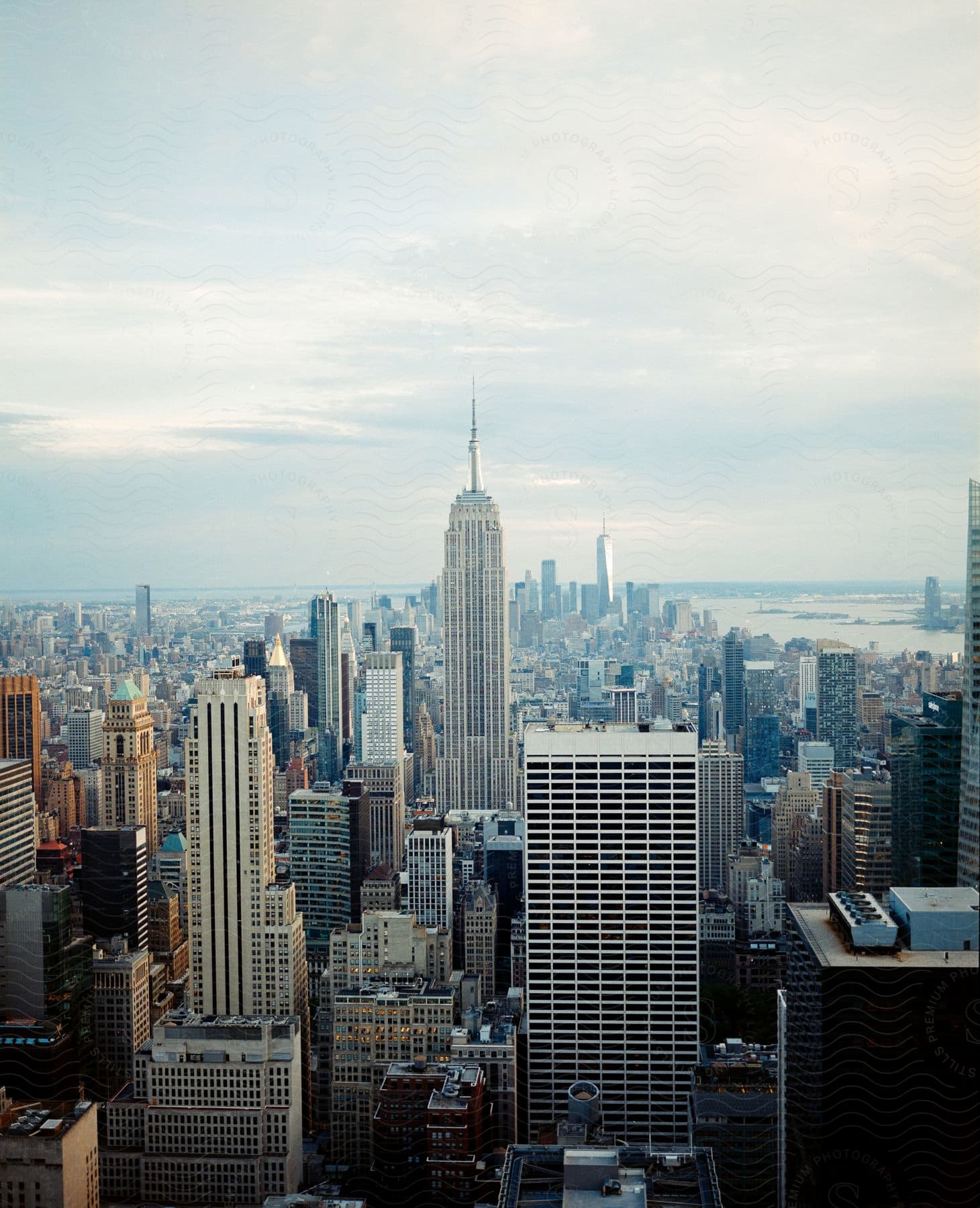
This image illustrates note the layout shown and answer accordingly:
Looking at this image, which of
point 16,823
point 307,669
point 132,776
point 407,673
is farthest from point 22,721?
point 407,673

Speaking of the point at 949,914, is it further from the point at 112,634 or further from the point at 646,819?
the point at 112,634

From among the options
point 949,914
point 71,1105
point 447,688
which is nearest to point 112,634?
point 71,1105

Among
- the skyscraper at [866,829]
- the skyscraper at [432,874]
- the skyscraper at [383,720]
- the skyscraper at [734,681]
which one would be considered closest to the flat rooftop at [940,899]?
the skyscraper at [866,829]

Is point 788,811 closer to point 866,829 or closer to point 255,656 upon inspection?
point 866,829

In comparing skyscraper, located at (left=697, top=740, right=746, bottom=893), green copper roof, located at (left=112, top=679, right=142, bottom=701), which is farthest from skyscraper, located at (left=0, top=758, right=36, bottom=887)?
skyscraper, located at (left=697, top=740, right=746, bottom=893)

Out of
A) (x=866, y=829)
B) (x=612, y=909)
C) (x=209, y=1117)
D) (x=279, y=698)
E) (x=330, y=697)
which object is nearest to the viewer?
(x=209, y=1117)

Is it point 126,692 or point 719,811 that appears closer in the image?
point 126,692
